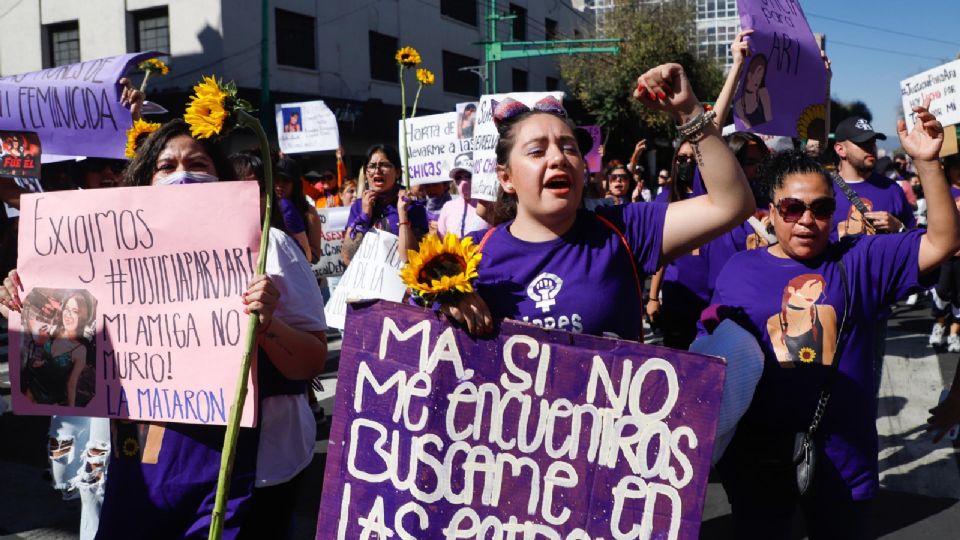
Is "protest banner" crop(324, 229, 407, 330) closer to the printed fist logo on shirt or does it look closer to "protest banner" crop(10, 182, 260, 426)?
"protest banner" crop(10, 182, 260, 426)

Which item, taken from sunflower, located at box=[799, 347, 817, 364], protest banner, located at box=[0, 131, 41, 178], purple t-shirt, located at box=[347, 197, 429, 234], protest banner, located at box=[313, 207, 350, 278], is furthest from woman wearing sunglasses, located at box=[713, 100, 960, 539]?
protest banner, located at box=[313, 207, 350, 278]

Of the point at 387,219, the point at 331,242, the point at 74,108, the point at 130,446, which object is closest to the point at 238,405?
the point at 130,446

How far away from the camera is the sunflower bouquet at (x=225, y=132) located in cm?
199

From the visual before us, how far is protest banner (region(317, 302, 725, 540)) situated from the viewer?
2004 millimetres

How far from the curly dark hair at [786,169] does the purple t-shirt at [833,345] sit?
0.29 metres

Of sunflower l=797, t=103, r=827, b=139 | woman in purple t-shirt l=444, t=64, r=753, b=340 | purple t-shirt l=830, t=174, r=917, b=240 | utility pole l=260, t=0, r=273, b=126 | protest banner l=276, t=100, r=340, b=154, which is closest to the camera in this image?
woman in purple t-shirt l=444, t=64, r=753, b=340

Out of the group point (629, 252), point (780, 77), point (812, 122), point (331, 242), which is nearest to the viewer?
point (629, 252)

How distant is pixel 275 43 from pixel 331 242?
1305cm

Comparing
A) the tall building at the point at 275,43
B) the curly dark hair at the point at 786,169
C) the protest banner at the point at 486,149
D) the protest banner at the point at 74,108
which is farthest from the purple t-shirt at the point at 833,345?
the tall building at the point at 275,43

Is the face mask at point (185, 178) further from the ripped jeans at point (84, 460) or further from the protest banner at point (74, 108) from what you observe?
the protest banner at point (74, 108)

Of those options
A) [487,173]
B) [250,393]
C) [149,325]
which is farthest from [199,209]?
[487,173]

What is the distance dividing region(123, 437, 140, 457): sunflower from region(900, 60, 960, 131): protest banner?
17.0ft

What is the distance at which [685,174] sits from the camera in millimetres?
4719

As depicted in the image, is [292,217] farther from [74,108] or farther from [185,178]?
[185,178]
